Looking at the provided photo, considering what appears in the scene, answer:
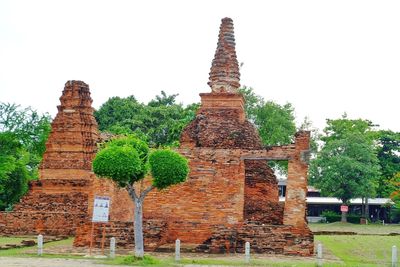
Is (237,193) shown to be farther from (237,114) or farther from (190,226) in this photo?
(237,114)

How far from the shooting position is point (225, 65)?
27.4m

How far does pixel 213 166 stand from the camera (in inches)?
854

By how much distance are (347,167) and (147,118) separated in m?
16.9

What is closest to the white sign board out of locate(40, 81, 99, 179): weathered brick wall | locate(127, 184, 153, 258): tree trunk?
locate(127, 184, 153, 258): tree trunk

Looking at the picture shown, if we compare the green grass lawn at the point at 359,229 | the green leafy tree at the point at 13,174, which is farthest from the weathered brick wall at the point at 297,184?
the green grass lawn at the point at 359,229

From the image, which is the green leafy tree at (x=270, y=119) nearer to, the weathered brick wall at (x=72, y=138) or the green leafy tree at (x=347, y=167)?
the green leafy tree at (x=347, y=167)

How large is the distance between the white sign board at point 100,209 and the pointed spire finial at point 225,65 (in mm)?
10547

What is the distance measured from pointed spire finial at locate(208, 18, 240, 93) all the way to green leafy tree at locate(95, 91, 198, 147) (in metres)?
15.8

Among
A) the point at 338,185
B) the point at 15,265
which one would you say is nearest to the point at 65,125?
the point at 15,265

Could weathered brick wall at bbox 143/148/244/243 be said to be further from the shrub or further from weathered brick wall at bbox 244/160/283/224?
the shrub

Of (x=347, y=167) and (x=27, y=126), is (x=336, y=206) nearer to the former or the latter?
(x=347, y=167)

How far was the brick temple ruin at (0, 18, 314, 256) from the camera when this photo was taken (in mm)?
20438

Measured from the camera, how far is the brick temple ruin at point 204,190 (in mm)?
20438

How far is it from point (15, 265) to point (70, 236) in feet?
40.9
